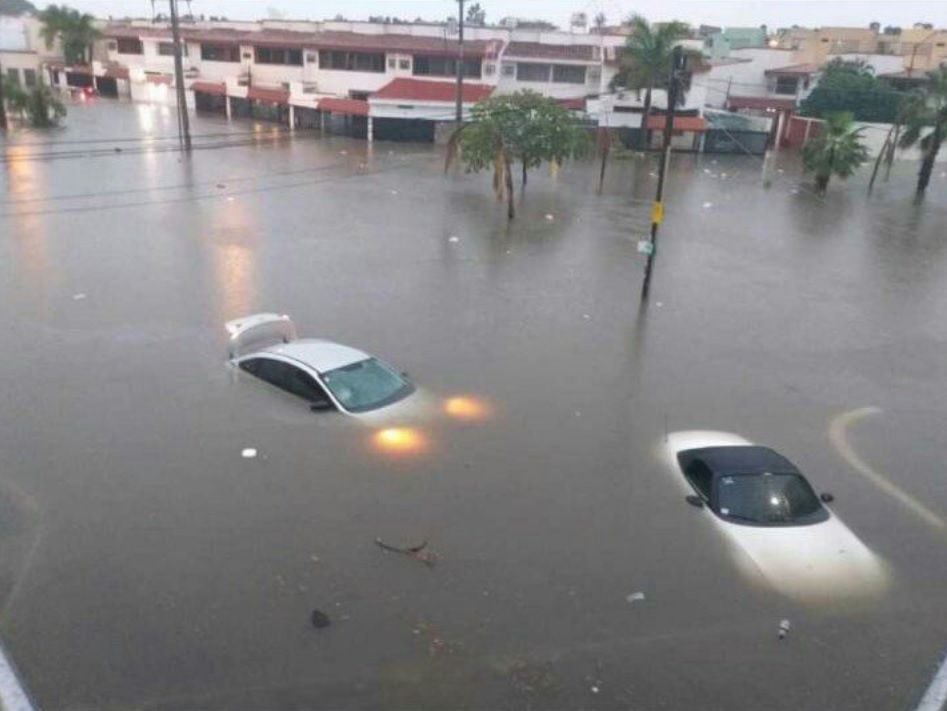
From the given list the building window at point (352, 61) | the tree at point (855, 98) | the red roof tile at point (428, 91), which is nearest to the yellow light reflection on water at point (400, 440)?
the red roof tile at point (428, 91)

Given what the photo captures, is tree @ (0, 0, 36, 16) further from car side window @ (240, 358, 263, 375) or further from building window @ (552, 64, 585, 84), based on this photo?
car side window @ (240, 358, 263, 375)

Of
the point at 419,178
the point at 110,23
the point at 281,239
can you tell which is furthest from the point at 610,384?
the point at 110,23

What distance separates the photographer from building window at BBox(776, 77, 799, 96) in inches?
2199

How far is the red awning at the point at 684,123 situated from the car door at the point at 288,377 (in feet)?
121

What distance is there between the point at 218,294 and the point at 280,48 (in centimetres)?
4091

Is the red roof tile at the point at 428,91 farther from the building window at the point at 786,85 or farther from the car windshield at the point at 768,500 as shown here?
the car windshield at the point at 768,500

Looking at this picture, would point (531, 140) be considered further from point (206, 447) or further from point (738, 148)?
point (738, 148)

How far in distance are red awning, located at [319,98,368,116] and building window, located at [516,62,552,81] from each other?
1095 cm

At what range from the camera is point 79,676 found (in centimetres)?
709

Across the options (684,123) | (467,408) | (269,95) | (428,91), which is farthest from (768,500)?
(269,95)

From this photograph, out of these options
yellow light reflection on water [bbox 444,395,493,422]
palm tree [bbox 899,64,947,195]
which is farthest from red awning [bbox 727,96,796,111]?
yellow light reflection on water [bbox 444,395,493,422]

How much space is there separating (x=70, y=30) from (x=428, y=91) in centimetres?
4043

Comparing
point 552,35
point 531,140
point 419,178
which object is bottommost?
point 419,178

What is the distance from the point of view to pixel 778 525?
9445 mm
